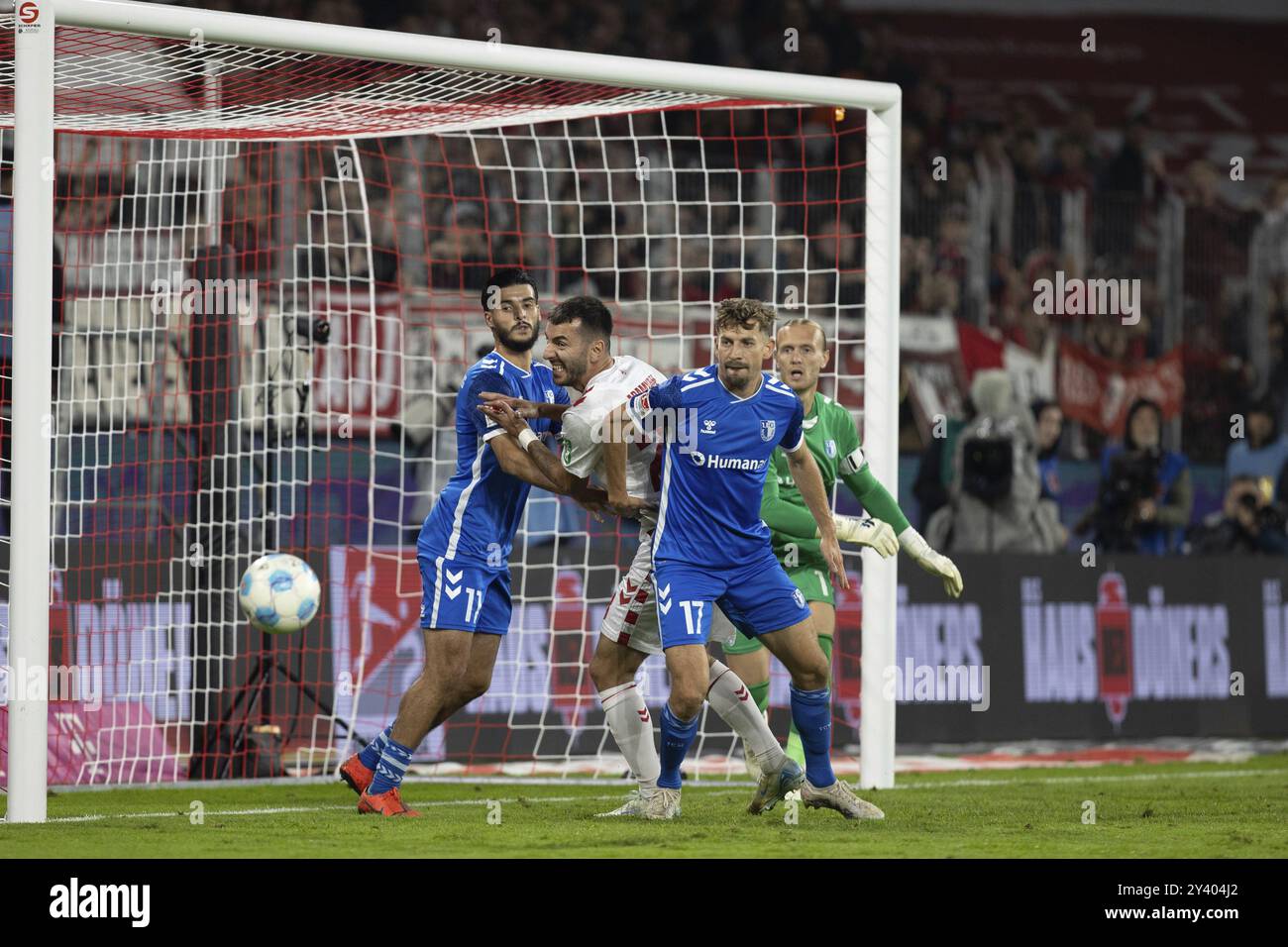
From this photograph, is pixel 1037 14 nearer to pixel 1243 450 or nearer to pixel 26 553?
pixel 1243 450

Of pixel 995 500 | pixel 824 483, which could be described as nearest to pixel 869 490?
pixel 824 483

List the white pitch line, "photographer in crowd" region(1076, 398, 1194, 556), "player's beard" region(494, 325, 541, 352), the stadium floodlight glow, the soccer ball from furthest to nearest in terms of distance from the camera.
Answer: "photographer in crowd" region(1076, 398, 1194, 556) → the soccer ball → the white pitch line → "player's beard" region(494, 325, 541, 352) → the stadium floodlight glow

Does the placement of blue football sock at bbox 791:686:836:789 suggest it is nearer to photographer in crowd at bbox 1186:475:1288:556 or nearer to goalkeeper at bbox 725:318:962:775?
goalkeeper at bbox 725:318:962:775

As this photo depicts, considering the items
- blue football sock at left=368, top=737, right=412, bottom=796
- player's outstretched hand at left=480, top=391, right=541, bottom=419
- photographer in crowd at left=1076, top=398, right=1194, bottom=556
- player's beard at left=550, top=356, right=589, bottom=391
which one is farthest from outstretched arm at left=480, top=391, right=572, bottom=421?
photographer in crowd at left=1076, top=398, right=1194, bottom=556

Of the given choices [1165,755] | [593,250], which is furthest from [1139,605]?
[593,250]

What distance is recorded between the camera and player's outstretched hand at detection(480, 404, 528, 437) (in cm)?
691

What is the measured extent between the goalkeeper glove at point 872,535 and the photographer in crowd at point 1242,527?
6594 millimetres

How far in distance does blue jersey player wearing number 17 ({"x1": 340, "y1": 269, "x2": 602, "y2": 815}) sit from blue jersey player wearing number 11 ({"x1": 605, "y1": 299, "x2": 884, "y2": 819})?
0.69 meters

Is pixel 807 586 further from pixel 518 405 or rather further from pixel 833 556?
pixel 518 405

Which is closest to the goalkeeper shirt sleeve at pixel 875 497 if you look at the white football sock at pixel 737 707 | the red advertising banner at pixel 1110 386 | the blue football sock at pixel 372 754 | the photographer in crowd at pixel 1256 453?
the white football sock at pixel 737 707

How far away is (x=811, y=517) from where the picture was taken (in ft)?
27.8
